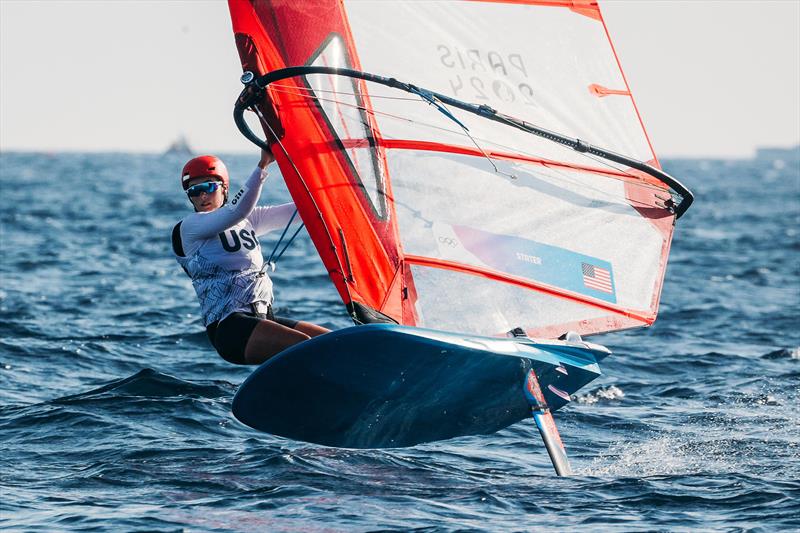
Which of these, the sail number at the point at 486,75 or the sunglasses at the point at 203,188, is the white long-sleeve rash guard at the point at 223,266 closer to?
the sunglasses at the point at 203,188

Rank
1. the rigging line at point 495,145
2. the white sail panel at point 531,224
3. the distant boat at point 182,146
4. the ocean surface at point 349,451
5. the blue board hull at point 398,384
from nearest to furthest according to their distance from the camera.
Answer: the ocean surface at point 349,451, the blue board hull at point 398,384, the rigging line at point 495,145, the white sail panel at point 531,224, the distant boat at point 182,146

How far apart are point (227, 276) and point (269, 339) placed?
0.50 metres

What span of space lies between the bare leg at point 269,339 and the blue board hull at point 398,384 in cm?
24

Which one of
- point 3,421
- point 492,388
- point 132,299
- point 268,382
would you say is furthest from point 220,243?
point 132,299

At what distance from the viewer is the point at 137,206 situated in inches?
1278

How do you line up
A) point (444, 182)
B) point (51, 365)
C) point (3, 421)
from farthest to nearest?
point (51, 365), point (3, 421), point (444, 182)

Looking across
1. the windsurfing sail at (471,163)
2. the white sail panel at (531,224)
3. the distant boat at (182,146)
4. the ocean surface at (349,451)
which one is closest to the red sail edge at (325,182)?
the windsurfing sail at (471,163)

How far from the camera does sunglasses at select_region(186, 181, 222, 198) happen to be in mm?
6836

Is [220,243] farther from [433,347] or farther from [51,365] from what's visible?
[51,365]

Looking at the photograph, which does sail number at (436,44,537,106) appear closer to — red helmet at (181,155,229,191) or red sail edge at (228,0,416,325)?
red sail edge at (228,0,416,325)

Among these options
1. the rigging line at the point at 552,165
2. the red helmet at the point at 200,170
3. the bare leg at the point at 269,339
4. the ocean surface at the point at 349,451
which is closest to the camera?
the ocean surface at the point at 349,451

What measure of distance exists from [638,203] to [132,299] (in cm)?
872

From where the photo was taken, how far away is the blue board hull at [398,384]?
6.19 metres

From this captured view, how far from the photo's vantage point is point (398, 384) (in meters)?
6.49
